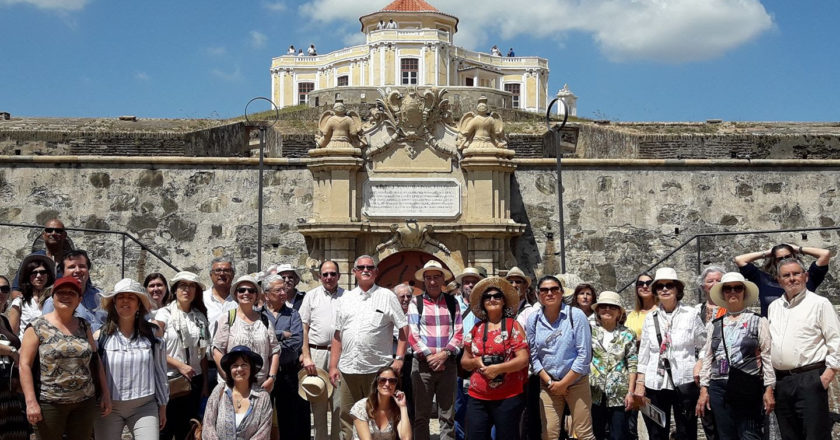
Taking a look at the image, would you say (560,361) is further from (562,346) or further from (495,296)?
(495,296)

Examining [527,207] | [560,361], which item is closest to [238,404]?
[560,361]

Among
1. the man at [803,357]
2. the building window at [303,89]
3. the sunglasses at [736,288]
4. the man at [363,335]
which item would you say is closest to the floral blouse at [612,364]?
the sunglasses at [736,288]

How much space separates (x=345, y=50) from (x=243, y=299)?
48.1 metres

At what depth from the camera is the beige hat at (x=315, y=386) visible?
852 cm

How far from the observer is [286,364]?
8.84 metres

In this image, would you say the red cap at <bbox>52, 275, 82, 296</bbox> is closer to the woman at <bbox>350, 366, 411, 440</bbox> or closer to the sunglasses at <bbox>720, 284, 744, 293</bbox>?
the woman at <bbox>350, 366, 411, 440</bbox>

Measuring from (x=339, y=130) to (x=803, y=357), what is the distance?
935cm

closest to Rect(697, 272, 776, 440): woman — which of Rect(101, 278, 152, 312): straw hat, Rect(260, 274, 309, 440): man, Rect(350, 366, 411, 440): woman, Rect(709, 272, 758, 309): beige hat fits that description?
Rect(709, 272, 758, 309): beige hat

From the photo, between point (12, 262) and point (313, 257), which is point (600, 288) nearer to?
point (313, 257)

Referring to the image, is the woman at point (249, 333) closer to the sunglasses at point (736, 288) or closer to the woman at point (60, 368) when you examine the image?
the woman at point (60, 368)

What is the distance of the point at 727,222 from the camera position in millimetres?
16188

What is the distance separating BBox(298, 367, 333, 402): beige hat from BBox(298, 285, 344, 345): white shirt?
0.44 meters

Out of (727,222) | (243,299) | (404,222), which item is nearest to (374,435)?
(243,299)

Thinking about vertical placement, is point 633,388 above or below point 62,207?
below
